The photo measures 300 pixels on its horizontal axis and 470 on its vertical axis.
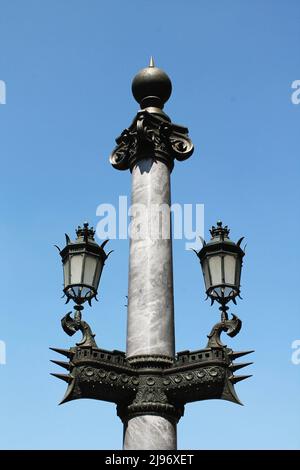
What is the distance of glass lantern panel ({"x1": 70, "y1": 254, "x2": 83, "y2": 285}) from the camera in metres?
9.11

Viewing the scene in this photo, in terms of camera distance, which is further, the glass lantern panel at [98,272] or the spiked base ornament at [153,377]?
the glass lantern panel at [98,272]

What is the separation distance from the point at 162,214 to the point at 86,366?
9.57ft

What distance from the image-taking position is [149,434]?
877cm

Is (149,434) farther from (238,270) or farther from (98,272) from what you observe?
(238,270)

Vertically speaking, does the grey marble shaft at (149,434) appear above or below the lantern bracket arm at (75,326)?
below

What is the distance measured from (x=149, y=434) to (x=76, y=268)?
211cm

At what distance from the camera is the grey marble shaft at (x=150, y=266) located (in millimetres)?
9586

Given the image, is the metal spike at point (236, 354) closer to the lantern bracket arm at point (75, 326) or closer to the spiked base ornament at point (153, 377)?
the spiked base ornament at point (153, 377)

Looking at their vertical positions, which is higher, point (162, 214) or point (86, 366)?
point (162, 214)

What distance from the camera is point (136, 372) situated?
29.3 feet

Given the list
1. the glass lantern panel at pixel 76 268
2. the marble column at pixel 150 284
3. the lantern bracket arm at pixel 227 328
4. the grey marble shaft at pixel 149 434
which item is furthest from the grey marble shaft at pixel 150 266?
the glass lantern panel at pixel 76 268

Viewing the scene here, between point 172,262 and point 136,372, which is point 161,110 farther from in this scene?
point 136,372
